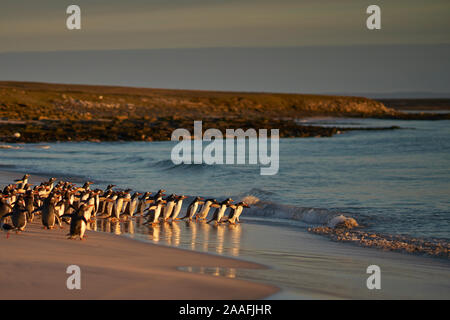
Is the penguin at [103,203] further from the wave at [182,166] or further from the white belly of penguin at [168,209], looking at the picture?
the wave at [182,166]

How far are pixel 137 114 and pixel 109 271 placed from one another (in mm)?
57748

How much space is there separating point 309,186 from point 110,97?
66.4 meters

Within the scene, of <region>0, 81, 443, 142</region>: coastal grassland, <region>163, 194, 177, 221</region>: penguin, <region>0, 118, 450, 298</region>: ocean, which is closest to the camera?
<region>0, 118, 450, 298</region>: ocean

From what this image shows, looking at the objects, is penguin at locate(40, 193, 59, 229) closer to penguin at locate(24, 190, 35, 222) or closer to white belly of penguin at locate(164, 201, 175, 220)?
penguin at locate(24, 190, 35, 222)

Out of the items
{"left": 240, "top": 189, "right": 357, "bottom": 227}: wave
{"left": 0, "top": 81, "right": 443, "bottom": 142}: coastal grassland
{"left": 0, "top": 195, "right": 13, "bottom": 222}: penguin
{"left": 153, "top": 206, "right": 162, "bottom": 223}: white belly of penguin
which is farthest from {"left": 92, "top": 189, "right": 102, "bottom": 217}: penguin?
{"left": 0, "top": 81, "right": 443, "bottom": 142}: coastal grassland

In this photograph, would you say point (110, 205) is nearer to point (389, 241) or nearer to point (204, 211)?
point (204, 211)

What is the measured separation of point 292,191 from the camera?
17344 mm

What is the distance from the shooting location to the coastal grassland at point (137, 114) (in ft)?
130

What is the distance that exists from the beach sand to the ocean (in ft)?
1.61

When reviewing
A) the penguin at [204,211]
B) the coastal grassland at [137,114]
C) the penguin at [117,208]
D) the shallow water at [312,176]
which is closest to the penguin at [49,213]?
the penguin at [117,208]

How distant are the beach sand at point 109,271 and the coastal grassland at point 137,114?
27.1 meters

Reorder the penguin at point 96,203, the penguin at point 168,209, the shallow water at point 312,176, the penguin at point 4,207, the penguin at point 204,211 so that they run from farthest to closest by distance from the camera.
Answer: the shallow water at point 312,176
the penguin at point 204,211
the penguin at point 168,209
the penguin at point 96,203
the penguin at point 4,207

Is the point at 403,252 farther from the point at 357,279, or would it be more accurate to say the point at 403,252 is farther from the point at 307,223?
the point at 307,223

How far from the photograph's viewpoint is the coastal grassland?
3962cm
